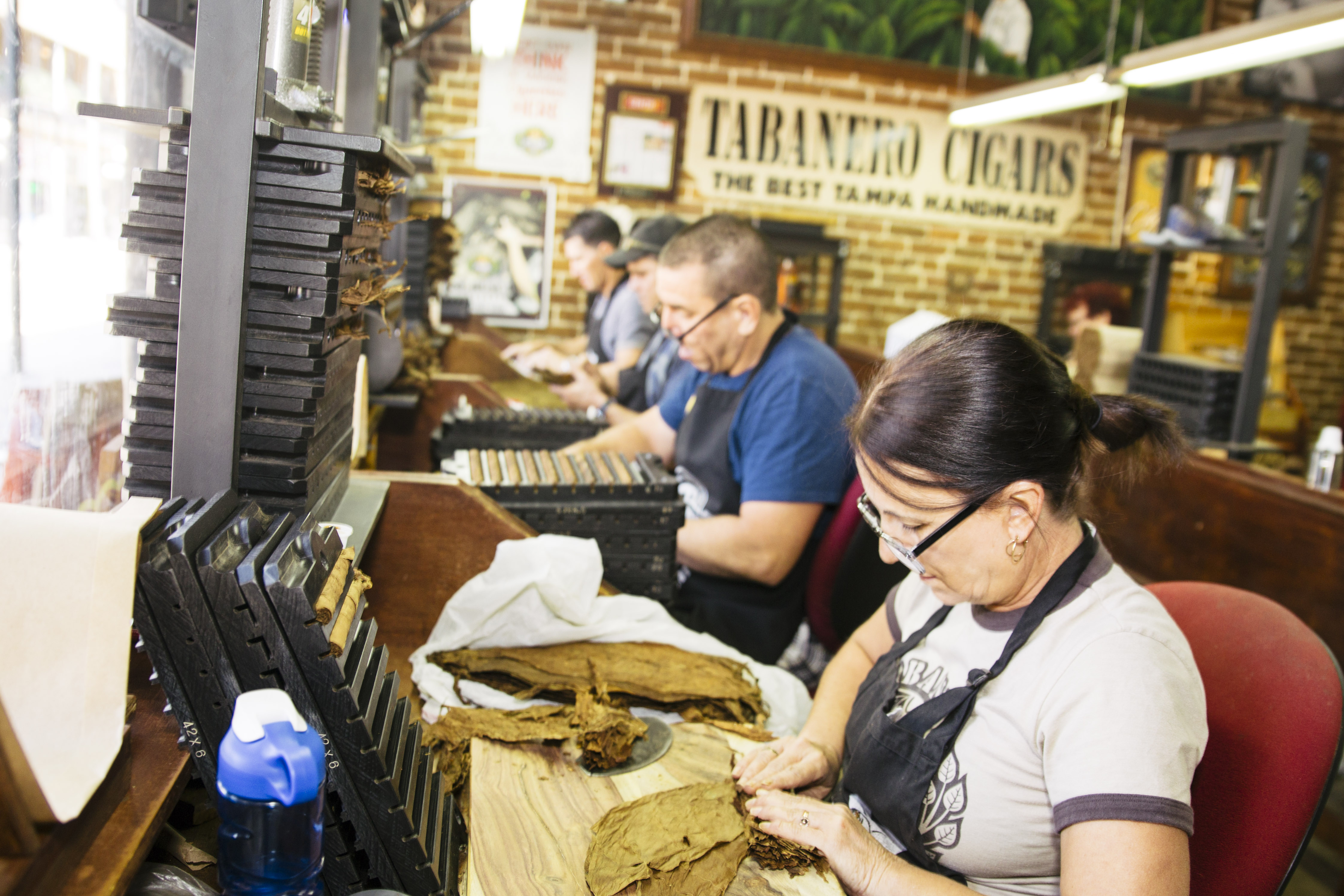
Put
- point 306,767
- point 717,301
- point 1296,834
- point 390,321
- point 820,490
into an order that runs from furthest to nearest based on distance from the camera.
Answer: point 390,321
point 717,301
point 820,490
point 1296,834
point 306,767

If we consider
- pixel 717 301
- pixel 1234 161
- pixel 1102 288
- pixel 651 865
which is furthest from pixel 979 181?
pixel 651 865

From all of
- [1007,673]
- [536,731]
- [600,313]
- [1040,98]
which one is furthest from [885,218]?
[536,731]

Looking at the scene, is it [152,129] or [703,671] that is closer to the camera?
[703,671]

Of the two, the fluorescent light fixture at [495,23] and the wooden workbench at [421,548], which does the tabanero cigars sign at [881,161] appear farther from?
the wooden workbench at [421,548]

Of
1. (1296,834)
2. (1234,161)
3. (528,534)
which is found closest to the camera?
(1296,834)

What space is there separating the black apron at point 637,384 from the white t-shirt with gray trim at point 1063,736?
3.13 m

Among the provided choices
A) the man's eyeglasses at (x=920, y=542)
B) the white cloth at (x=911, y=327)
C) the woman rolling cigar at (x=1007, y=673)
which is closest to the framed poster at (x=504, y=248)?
the white cloth at (x=911, y=327)

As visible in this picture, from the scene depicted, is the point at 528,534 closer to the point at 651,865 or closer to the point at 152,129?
the point at 651,865

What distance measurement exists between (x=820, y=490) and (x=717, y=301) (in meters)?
0.59

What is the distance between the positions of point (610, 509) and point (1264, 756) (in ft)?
3.87

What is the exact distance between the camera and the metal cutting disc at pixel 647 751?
1328 millimetres

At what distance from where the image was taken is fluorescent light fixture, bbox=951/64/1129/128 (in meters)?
4.79

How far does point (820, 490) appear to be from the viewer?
2418 mm

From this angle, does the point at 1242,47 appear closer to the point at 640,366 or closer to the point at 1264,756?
the point at 640,366
